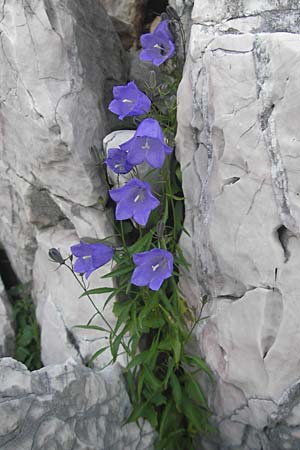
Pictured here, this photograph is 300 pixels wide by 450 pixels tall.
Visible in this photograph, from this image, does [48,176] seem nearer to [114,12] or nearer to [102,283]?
[102,283]

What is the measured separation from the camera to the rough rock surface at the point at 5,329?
10.4ft

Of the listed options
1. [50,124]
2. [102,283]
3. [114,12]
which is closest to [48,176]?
[50,124]

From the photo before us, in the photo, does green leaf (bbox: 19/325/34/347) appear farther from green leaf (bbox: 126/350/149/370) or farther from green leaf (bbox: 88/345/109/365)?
green leaf (bbox: 126/350/149/370)

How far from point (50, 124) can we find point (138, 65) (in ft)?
2.73

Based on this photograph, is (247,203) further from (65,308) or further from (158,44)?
(65,308)

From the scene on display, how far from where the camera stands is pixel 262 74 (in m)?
2.09

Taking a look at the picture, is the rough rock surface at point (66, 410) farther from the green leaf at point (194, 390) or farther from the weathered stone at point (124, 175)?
the weathered stone at point (124, 175)

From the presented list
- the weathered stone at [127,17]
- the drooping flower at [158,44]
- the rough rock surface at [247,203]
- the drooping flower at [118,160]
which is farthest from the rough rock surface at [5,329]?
the weathered stone at [127,17]

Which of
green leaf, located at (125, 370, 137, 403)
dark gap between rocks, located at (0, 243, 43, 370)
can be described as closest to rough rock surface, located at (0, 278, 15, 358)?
dark gap between rocks, located at (0, 243, 43, 370)

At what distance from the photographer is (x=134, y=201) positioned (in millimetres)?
2301

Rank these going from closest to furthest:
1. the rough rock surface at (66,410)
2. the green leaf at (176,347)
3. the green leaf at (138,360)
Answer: the rough rock surface at (66,410) → the green leaf at (176,347) → the green leaf at (138,360)

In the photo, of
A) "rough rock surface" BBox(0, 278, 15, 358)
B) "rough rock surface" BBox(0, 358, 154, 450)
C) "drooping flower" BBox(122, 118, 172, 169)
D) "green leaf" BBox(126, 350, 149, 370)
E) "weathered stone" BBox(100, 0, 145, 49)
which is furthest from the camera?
"weathered stone" BBox(100, 0, 145, 49)

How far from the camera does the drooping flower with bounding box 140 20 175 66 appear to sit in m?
2.60

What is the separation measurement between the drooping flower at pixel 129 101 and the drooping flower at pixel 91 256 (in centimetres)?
56
